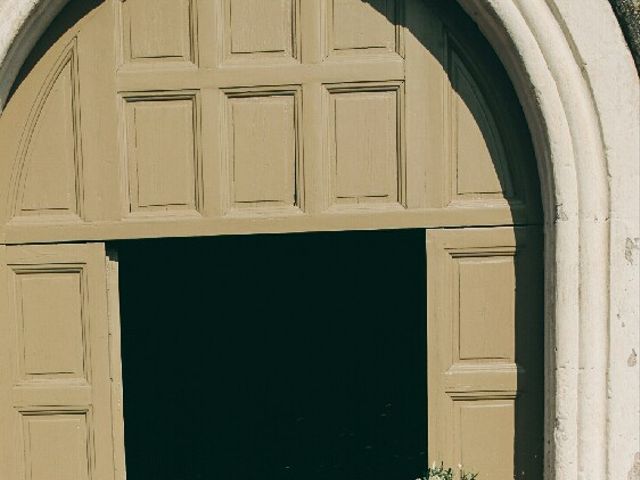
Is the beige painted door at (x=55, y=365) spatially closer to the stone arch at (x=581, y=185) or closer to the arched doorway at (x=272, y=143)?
the arched doorway at (x=272, y=143)

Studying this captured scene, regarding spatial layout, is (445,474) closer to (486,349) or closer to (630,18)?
(486,349)

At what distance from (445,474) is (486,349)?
0.48 metres

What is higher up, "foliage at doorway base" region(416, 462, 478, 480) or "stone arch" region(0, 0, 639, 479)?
"stone arch" region(0, 0, 639, 479)

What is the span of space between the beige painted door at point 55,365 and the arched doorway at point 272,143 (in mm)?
11

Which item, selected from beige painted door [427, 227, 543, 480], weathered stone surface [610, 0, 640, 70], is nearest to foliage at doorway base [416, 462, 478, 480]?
beige painted door [427, 227, 543, 480]

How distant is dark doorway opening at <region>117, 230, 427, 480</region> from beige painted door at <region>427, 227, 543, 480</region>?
5.83 metres

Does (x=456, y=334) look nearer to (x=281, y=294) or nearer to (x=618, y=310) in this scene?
(x=618, y=310)

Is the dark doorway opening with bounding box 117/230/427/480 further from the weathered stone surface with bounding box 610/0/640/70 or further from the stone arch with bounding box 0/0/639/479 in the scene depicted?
the weathered stone surface with bounding box 610/0/640/70

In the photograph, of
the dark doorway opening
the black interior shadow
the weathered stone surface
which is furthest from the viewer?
the dark doorway opening

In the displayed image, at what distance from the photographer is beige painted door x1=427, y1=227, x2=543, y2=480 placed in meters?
4.03

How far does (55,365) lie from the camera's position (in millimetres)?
4066

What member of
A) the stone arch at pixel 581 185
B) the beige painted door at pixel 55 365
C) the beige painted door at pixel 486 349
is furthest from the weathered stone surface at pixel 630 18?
the beige painted door at pixel 55 365

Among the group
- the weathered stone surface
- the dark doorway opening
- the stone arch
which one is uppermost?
the weathered stone surface

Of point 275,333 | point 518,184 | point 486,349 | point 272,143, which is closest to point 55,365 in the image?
point 272,143
